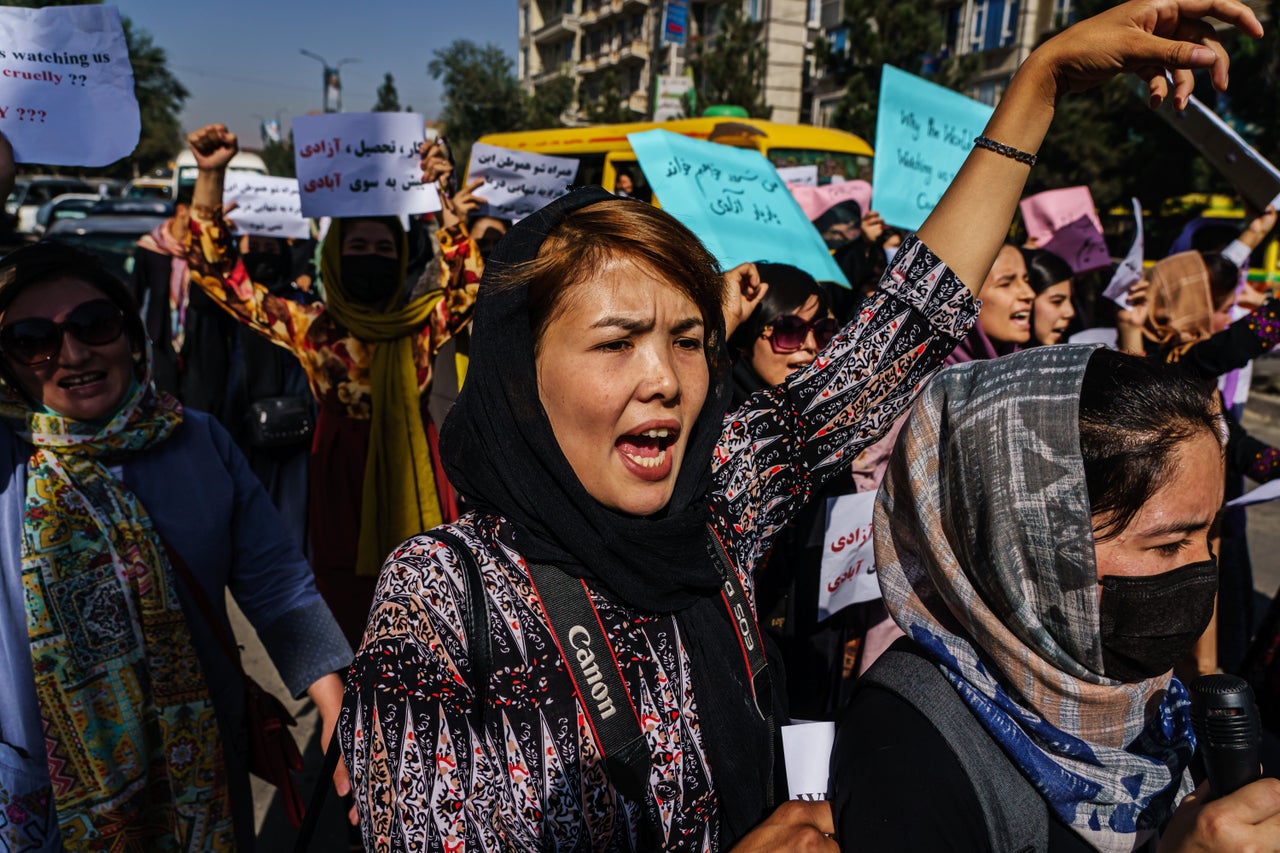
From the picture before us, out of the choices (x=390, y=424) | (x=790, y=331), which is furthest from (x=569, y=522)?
(x=390, y=424)

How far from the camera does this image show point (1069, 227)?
4883 millimetres

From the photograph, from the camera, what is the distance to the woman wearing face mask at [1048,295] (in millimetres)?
3604

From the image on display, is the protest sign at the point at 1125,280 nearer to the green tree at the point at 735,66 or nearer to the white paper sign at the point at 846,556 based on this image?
the white paper sign at the point at 846,556

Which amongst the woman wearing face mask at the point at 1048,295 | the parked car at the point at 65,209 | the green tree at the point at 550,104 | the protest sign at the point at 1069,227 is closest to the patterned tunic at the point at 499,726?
the woman wearing face mask at the point at 1048,295

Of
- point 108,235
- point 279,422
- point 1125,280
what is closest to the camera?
point 279,422

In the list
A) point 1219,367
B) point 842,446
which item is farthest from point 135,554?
point 1219,367

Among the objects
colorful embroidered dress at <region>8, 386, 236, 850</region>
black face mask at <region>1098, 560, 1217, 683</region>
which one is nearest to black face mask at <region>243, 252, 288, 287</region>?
colorful embroidered dress at <region>8, 386, 236, 850</region>

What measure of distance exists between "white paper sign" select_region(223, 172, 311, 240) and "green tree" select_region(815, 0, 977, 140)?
14331 millimetres

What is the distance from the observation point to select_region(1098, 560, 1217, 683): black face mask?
128cm

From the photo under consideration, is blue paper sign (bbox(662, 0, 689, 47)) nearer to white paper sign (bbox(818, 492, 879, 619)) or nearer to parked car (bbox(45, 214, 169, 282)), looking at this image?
parked car (bbox(45, 214, 169, 282))

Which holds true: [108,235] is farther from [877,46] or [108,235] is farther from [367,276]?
[877,46]

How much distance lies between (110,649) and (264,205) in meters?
4.11

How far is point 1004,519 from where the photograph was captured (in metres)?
1.26

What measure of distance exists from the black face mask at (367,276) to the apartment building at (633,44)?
26.6m
